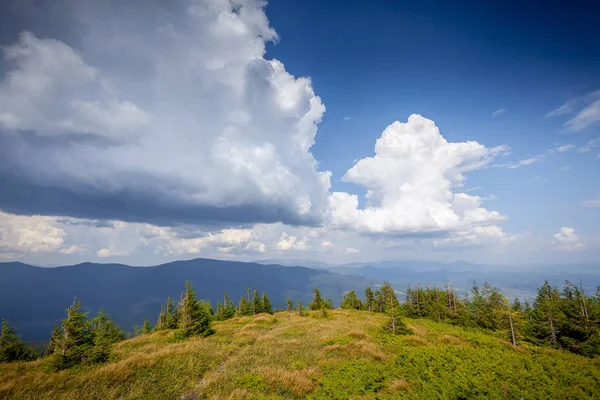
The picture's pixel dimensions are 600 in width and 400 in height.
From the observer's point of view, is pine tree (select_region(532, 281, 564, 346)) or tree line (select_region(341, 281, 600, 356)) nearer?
tree line (select_region(341, 281, 600, 356))

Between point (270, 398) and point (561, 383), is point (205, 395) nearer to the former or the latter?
point (270, 398)

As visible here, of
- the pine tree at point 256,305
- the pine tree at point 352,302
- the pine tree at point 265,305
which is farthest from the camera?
the pine tree at point 352,302

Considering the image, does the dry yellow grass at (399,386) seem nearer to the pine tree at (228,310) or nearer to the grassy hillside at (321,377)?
the grassy hillside at (321,377)

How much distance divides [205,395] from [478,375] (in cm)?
1326

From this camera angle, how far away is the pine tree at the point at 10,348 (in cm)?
2528

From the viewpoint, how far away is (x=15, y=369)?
16.3 meters

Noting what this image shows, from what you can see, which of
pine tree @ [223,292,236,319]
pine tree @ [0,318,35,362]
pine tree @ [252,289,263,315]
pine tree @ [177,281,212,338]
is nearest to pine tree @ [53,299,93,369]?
pine tree @ [177,281,212,338]

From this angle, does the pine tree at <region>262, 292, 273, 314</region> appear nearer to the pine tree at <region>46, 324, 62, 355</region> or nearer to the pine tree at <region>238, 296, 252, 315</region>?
the pine tree at <region>238, 296, 252, 315</region>

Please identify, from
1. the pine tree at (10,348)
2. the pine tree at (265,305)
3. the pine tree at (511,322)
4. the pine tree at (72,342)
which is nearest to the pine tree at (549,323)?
the pine tree at (511,322)

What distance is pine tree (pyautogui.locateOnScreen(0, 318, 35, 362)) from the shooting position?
25.3m

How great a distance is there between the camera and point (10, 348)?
25.8 meters

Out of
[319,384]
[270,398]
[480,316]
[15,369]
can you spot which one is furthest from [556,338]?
[15,369]

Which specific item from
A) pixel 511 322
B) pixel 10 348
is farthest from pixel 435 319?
pixel 10 348

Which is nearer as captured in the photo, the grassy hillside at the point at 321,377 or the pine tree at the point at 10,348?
the grassy hillside at the point at 321,377
